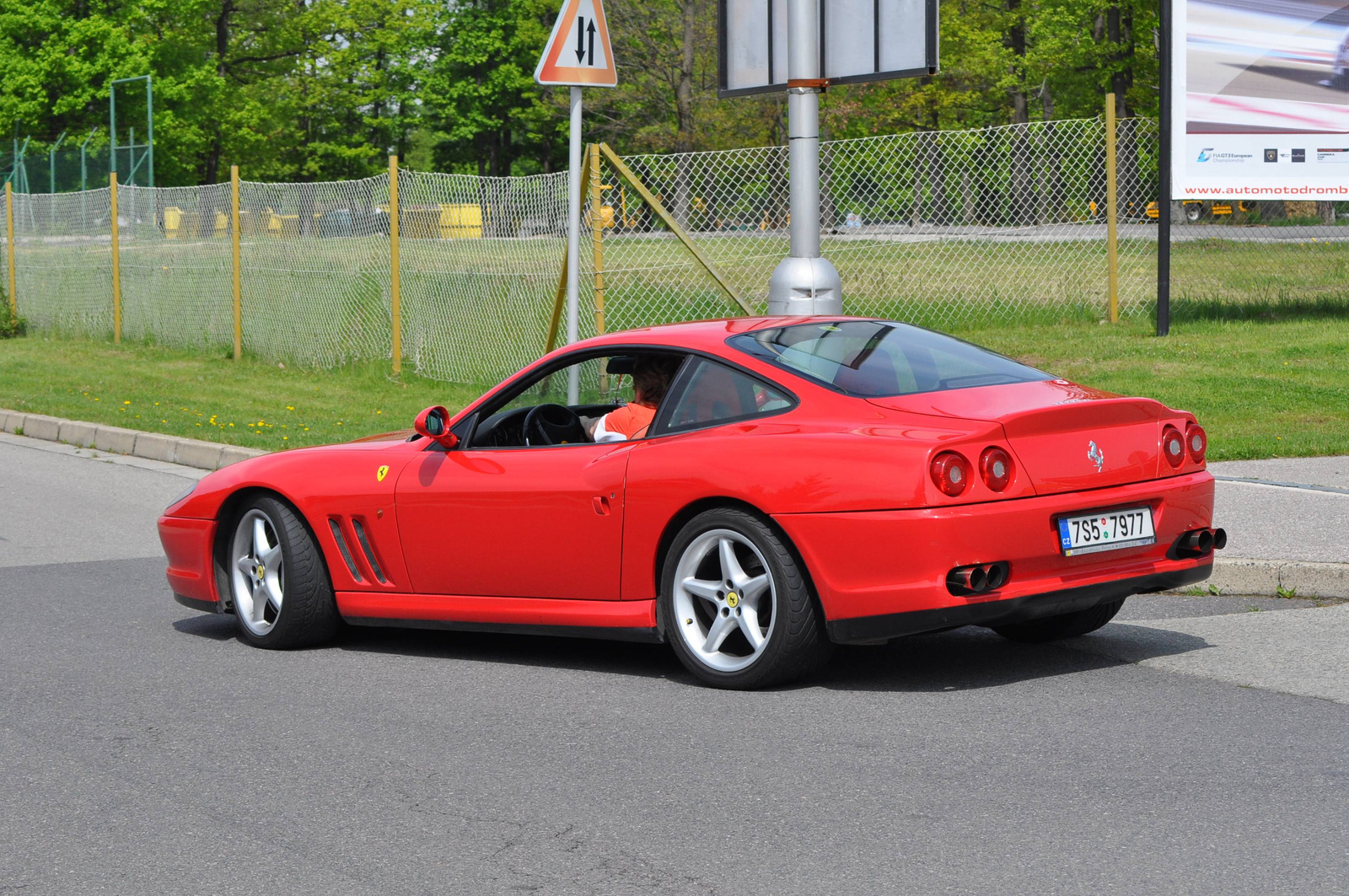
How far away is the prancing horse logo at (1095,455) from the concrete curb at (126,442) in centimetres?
760

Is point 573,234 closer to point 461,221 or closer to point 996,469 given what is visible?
point 996,469

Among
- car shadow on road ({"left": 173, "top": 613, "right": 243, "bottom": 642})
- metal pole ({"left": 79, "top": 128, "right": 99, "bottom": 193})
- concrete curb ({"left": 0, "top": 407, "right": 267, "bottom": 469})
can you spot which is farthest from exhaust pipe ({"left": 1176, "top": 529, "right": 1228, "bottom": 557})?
metal pole ({"left": 79, "top": 128, "right": 99, "bottom": 193})

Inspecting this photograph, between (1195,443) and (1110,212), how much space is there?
9447 millimetres

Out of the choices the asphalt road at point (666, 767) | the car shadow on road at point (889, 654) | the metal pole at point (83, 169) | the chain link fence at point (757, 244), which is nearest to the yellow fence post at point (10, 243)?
the chain link fence at point (757, 244)

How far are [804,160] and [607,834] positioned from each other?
18.3 ft

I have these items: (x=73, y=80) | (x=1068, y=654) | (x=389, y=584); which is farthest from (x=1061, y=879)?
(x=73, y=80)

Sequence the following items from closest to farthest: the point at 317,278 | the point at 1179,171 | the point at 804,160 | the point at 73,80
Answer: the point at 804,160 < the point at 1179,171 < the point at 317,278 < the point at 73,80

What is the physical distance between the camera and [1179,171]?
14867mm

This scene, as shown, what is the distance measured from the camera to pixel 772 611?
5414mm

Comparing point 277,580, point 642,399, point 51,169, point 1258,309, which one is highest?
point 51,169

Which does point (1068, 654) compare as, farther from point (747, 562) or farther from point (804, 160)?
point (804, 160)

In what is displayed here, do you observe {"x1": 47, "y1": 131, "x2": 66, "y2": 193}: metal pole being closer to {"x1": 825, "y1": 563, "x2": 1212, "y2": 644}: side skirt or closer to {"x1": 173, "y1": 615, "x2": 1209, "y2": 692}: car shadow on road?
{"x1": 173, "y1": 615, "x2": 1209, "y2": 692}: car shadow on road

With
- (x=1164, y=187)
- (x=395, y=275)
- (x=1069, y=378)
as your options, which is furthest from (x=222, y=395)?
(x=1164, y=187)

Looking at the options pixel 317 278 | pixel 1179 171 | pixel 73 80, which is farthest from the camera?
pixel 73 80
